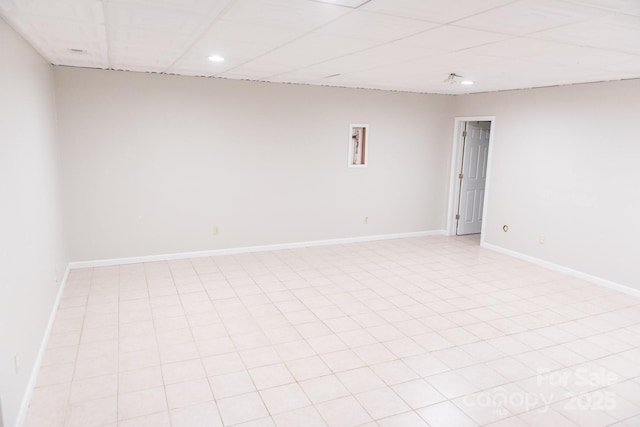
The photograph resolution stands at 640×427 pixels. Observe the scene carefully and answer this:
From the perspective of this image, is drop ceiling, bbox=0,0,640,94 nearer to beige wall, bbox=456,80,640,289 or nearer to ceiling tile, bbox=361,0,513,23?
ceiling tile, bbox=361,0,513,23

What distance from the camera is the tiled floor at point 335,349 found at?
8.58ft

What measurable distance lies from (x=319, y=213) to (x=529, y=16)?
14.2ft

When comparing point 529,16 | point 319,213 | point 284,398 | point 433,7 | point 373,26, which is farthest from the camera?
point 319,213

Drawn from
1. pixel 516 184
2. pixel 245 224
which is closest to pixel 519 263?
pixel 516 184

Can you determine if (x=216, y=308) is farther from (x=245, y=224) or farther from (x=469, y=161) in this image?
(x=469, y=161)

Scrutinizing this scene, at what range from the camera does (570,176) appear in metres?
5.19

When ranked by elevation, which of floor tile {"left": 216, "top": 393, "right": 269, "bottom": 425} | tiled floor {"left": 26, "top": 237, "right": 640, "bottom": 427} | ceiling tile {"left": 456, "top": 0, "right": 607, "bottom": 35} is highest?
ceiling tile {"left": 456, "top": 0, "right": 607, "bottom": 35}

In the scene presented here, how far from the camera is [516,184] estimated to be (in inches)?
233

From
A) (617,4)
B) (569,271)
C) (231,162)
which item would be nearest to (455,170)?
(569,271)

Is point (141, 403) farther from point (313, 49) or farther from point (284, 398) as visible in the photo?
Result: point (313, 49)

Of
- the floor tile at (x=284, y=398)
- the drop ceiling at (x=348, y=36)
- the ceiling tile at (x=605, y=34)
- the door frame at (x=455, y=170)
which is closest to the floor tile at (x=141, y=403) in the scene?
the floor tile at (x=284, y=398)

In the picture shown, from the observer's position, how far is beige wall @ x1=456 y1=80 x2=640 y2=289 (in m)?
4.63

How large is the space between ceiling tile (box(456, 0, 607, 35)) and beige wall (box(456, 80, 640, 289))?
2.90m

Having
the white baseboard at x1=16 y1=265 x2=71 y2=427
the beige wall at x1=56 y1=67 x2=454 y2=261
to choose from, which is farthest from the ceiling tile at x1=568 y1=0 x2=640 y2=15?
the beige wall at x1=56 y1=67 x2=454 y2=261
